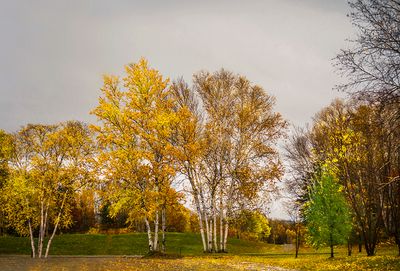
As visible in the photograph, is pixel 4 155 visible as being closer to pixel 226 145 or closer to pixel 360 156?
pixel 226 145

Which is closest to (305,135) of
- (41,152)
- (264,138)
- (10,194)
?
(264,138)

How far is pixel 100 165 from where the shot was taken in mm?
27406

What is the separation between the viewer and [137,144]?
28766 mm

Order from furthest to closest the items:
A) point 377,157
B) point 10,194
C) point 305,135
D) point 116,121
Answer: point 305,135 < point 10,194 < point 116,121 < point 377,157

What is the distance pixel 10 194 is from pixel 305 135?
30686 millimetres

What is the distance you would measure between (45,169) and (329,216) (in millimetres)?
25088

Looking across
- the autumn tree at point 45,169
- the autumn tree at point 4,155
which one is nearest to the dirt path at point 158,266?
the autumn tree at point 45,169

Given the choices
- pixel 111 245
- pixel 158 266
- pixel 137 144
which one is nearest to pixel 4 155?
pixel 137 144

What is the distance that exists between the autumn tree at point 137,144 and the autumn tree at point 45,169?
8055mm

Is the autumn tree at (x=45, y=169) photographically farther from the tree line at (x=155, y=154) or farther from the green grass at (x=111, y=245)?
the green grass at (x=111, y=245)

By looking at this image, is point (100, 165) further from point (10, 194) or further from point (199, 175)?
point (10, 194)

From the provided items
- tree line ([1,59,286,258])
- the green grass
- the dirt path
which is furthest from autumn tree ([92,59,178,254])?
the green grass

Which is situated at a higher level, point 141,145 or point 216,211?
point 141,145

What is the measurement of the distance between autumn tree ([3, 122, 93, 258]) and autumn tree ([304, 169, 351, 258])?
19.8 meters
